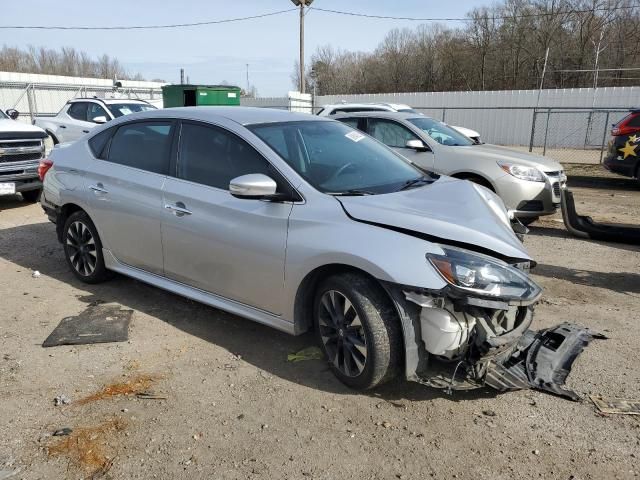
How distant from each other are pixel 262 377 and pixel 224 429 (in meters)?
0.61

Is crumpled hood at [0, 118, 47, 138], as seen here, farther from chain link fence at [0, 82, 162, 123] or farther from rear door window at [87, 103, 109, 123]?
chain link fence at [0, 82, 162, 123]

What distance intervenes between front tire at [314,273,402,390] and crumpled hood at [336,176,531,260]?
0.41m

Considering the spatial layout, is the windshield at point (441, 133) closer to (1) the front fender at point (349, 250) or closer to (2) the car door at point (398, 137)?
(2) the car door at point (398, 137)

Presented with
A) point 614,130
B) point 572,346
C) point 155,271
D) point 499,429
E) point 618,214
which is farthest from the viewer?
point 614,130

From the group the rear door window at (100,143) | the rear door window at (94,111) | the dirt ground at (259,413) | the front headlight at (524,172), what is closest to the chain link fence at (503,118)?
the rear door window at (94,111)

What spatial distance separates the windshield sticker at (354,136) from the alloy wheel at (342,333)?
63.6 inches

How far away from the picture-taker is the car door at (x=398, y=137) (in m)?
8.05

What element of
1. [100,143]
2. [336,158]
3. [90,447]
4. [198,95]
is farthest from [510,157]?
[198,95]

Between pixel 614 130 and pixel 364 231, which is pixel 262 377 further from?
pixel 614 130

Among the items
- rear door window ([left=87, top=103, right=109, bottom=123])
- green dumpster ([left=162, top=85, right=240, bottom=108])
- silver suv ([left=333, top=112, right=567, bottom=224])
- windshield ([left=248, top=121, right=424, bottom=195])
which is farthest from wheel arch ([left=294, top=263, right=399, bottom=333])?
green dumpster ([left=162, top=85, right=240, bottom=108])

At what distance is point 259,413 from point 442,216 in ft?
5.36

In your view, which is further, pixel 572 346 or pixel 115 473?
pixel 572 346

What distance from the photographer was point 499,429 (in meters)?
3.03

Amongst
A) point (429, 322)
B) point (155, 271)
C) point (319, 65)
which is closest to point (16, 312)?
point (155, 271)
